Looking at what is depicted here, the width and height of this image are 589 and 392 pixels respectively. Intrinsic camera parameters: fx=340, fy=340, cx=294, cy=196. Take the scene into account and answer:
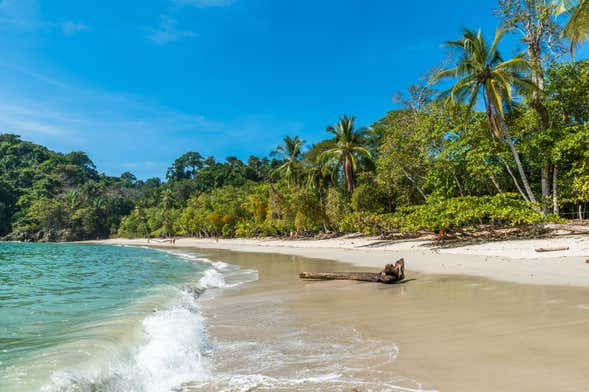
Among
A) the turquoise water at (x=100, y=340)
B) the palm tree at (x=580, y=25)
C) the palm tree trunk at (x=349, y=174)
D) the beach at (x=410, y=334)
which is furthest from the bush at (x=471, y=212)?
the turquoise water at (x=100, y=340)

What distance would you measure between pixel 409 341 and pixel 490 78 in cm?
1814

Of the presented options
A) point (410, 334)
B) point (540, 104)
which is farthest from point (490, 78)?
point (410, 334)

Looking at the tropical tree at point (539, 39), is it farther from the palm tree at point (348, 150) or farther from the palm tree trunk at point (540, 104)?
the palm tree at point (348, 150)

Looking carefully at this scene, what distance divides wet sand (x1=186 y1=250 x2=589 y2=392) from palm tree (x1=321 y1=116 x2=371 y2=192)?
2409cm

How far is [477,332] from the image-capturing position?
4.55m

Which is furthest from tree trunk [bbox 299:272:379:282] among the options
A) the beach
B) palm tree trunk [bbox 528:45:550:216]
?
palm tree trunk [bbox 528:45:550:216]

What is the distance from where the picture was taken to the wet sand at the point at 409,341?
3.26 metres

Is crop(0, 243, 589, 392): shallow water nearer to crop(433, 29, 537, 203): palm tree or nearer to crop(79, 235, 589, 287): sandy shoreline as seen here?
crop(79, 235, 589, 287): sandy shoreline

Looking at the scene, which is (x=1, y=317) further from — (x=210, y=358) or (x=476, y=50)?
(x=476, y=50)

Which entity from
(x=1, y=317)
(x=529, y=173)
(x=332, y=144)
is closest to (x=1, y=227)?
(x=332, y=144)

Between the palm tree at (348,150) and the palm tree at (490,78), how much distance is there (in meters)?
12.5

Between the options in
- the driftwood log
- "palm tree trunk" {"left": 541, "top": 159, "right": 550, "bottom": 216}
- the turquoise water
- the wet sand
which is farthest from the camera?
"palm tree trunk" {"left": 541, "top": 159, "right": 550, "bottom": 216}

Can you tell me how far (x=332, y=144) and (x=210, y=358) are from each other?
31108mm

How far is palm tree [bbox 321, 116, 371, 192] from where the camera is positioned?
104 ft
